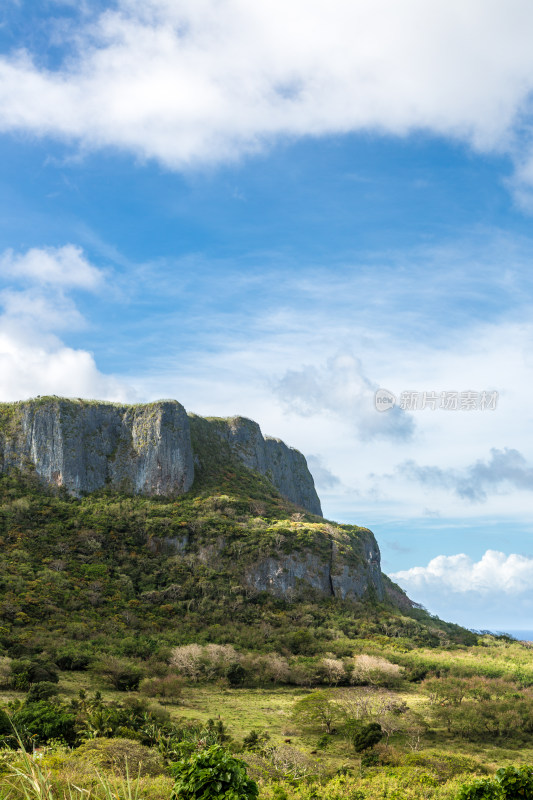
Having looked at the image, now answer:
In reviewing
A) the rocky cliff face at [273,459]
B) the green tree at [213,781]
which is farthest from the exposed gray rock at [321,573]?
the green tree at [213,781]

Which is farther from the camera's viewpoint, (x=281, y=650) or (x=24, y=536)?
(x=24, y=536)

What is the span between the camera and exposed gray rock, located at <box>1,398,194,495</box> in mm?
88250

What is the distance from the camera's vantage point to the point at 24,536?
72312mm

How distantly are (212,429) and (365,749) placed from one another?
3233 inches

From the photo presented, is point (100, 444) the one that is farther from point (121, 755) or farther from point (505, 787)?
point (505, 787)

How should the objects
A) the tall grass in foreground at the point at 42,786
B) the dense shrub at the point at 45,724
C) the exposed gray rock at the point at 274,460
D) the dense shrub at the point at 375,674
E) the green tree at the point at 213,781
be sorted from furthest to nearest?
the exposed gray rock at the point at 274,460 < the dense shrub at the point at 375,674 < the dense shrub at the point at 45,724 < the green tree at the point at 213,781 < the tall grass in foreground at the point at 42,786

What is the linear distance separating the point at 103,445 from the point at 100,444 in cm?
63

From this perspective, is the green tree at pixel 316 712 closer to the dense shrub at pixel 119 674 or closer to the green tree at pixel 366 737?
the green tree at pixel 366 737

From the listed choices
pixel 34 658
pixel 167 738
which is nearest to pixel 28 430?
pixel 34 658

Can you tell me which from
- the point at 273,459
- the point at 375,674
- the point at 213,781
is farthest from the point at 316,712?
the point at 273,459

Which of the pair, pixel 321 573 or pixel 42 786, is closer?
pixel 42 786

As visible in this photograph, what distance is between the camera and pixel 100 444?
3718 inches

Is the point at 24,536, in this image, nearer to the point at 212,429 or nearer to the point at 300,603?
the point at 300,603

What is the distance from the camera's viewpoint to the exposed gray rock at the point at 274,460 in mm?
115688
